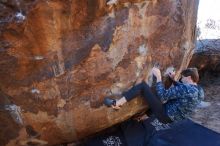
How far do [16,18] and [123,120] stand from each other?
48.2 inches

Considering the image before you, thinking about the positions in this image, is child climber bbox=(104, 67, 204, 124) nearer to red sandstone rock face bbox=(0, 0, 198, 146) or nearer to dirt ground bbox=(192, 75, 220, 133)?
red sandstone rock face bbox=(0, 0, 198, 146)

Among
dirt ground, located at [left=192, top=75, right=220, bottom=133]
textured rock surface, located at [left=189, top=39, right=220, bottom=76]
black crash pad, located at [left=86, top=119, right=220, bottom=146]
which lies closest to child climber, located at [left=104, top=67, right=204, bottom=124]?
black crash pad, located at [left=86, top=119, right=220, bottom=146]

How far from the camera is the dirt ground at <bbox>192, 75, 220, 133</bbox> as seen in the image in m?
4.51

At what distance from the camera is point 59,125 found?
316 cm

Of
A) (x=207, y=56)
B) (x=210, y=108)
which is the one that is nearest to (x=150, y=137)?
(x=210, y=108)

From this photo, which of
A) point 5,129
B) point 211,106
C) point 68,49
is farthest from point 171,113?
point 211,106

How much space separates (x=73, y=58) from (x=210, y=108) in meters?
2.49

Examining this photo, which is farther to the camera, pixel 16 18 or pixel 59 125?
pixel 59 125

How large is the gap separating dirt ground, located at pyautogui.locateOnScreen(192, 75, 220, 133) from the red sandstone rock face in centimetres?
141

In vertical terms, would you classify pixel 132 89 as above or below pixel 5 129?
above

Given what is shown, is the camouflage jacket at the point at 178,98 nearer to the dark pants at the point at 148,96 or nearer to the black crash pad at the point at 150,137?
the dark pants at the point at 148,96

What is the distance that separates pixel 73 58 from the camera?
2.91 meters

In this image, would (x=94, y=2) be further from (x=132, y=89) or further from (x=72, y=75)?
(x=132, y=89)

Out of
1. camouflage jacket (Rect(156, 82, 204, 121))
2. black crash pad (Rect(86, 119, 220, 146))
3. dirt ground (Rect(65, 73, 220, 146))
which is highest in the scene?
camouflage jacket (Rect(156, 82, 204, 121))
